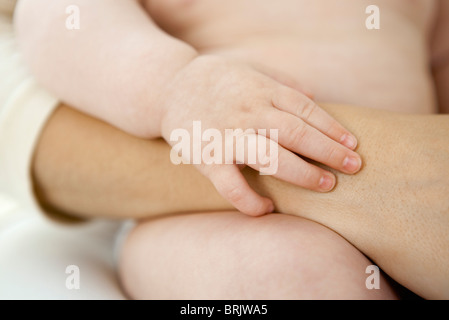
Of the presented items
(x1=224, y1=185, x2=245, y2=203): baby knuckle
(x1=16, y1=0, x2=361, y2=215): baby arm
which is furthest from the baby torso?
(x1=224, y1=185, x2=245, y2=203): baby knuckle

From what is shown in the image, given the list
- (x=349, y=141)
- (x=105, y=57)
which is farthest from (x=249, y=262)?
(x=105, y=57)

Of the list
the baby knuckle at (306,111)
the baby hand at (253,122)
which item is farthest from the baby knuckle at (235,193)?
the baby knuckle at (306,111)

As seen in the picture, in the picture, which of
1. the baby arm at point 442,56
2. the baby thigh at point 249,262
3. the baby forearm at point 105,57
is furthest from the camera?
the baby arm at point 442,56

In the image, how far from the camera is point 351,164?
0.50 m

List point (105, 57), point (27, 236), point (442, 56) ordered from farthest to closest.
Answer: point (442, 56)
point (27, 236)
point (105, 57)

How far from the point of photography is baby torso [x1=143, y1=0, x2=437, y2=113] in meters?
0.69

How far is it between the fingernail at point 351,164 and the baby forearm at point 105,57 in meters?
0.25

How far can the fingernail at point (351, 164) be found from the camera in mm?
502

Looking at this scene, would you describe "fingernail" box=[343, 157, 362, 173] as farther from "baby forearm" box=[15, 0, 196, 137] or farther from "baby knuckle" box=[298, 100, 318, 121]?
"baby forearm" box=[15, 0, 196, 137]

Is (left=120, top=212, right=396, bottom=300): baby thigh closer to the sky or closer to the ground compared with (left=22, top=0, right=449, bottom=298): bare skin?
closer to the ground

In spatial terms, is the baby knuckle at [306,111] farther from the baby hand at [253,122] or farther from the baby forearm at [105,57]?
the baby forearm at [105,57]

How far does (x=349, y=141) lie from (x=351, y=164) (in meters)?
0.03

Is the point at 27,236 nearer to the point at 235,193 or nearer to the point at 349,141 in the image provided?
the point at 235,193

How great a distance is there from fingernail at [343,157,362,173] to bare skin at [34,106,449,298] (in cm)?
1
